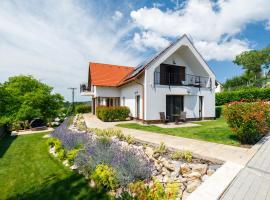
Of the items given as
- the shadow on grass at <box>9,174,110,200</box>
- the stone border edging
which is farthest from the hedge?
the shadow on grass at <box>9,174,110,200</box>

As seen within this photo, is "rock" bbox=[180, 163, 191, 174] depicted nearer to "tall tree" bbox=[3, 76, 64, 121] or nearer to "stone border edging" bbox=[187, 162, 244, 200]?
"stone border edging" bbox=[187, 162, 244, 200]

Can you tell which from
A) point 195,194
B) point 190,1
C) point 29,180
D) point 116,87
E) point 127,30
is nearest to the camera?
point 195,194

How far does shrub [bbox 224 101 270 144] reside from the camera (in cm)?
717

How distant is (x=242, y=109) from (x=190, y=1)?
23.8 feet

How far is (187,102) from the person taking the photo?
1720cm

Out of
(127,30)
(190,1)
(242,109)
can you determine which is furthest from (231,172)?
(127,30)

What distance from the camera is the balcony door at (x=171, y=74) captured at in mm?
16812

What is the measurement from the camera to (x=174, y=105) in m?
16.7

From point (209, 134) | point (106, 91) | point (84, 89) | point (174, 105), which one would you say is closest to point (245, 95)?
point (174, 105)

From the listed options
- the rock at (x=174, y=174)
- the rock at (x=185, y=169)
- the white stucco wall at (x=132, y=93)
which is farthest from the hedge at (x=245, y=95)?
the rock at (x=174, y=174)

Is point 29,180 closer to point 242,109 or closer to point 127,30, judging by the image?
point 242,109

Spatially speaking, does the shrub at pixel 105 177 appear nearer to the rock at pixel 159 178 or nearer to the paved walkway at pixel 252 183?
the rock at pixel 159 178

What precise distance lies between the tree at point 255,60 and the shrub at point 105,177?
2380 inches

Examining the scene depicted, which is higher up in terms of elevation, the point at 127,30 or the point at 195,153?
the point at 127,30
